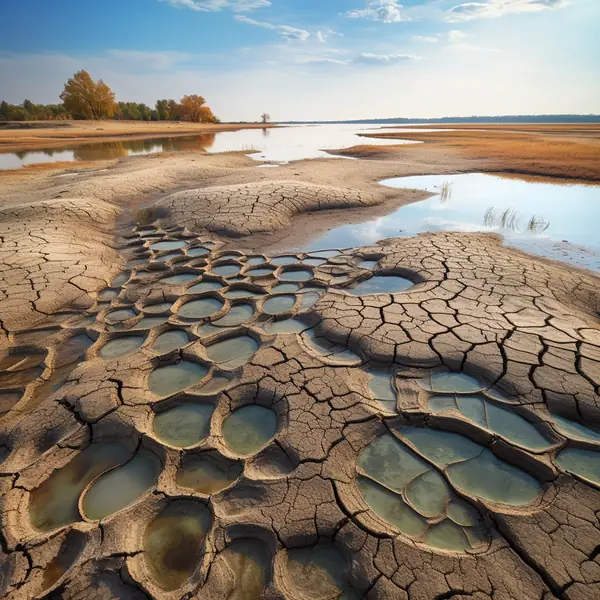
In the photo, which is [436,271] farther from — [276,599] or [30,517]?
[30,517]

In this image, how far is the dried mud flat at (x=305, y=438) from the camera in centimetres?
122

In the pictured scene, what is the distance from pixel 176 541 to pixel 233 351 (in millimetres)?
1271

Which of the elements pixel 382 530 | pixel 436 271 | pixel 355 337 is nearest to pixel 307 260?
pixel 436 271

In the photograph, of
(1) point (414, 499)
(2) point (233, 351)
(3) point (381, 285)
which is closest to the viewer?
(1) point (414, 499)

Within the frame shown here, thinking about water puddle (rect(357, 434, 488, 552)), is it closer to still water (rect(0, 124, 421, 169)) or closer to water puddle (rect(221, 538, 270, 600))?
water puddle (rect(221, 538, 270, 600))

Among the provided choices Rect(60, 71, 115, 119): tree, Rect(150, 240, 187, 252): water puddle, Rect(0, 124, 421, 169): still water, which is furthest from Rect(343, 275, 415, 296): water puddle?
Rect(60, 71, 115, 119): tree

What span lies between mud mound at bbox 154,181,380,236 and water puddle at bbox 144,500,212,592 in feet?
13.1

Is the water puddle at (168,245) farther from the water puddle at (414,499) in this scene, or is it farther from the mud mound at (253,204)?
the water puddle at (414,499)

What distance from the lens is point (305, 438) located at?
1701 millimetres

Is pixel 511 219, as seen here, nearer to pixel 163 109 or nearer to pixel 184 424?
pixel 184 424

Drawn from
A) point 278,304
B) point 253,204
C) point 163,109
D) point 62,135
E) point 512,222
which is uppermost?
point 163,109

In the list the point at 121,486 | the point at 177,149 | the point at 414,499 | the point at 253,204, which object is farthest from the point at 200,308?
the point at 177,149

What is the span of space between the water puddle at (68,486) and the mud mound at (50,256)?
5.88ft

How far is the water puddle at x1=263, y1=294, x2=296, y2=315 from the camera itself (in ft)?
9.71
